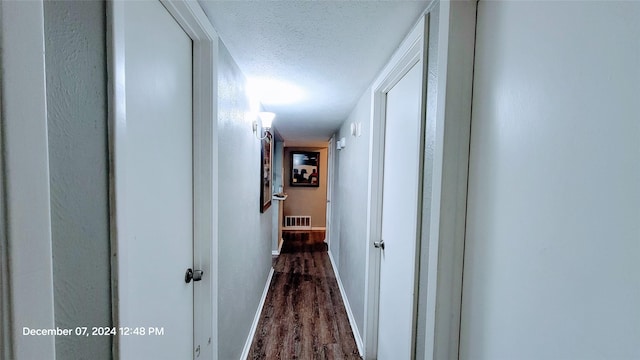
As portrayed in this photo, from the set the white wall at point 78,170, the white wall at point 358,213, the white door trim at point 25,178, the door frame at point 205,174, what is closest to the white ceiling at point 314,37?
the door frame at point 205,174

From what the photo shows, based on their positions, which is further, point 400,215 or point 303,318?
point 303,318

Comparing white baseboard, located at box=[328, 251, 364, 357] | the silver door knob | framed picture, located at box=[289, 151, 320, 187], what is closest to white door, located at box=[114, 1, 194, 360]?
the silver door knob

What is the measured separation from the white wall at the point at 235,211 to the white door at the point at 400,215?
97 cm

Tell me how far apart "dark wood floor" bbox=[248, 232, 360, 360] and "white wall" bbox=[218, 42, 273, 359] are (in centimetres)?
28

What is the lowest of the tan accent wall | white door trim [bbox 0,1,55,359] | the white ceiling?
the tan accent wall

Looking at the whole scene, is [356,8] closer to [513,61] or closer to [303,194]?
[513,61]

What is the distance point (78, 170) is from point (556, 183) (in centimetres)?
96

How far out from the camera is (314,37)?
1258mm

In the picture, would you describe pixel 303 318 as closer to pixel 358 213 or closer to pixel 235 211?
pixel 358 213

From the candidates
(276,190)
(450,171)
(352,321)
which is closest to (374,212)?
(450,171)

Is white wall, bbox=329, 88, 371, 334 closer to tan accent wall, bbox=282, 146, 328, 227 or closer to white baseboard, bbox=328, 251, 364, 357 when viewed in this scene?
white baseboard, bbox=328, 251, 364, 357

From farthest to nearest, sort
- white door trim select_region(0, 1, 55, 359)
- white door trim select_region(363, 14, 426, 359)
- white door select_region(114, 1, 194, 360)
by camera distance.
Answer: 1. white door trim select_region(363, 14, 426, 359)
2. white door select_region(114, 1, 194, 360)
3. white door trim select_region(0, 1, 55, 359)

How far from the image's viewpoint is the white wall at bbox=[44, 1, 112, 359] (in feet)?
1.56

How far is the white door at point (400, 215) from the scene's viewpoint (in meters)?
1.25
